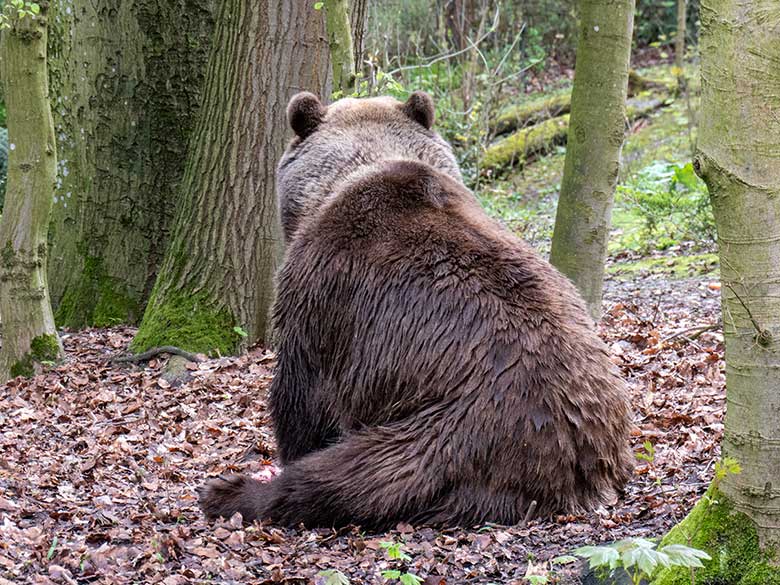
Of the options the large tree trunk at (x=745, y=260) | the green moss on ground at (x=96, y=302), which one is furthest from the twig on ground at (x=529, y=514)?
the green moss on ground at (x=96, y=302)

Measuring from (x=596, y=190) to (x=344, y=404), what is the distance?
12.0 ft

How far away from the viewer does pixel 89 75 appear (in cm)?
1000

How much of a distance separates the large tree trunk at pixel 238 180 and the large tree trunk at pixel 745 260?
5.41m

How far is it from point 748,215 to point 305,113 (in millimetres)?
3707

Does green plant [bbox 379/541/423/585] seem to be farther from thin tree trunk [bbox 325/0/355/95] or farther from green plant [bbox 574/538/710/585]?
thin tree trunk [bbox 325/0/355/95]

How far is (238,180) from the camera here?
335 inches

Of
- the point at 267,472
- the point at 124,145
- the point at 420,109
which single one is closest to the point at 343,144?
the point at 420,109

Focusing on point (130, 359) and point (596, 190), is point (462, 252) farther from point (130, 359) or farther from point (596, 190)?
point (130, 359)

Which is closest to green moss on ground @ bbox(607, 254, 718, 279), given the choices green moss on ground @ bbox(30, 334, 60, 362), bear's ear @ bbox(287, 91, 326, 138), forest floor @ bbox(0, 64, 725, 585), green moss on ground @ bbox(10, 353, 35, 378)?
forest floor @ bbox(0, 64, 725, 585)

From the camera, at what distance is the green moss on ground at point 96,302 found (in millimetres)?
9930

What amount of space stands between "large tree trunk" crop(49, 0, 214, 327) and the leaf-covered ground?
1.96 feet

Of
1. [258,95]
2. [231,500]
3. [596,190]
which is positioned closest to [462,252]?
[231,500]

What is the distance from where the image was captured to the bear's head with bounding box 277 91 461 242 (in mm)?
6176

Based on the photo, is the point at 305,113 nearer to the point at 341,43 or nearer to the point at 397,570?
the point at 341,43
